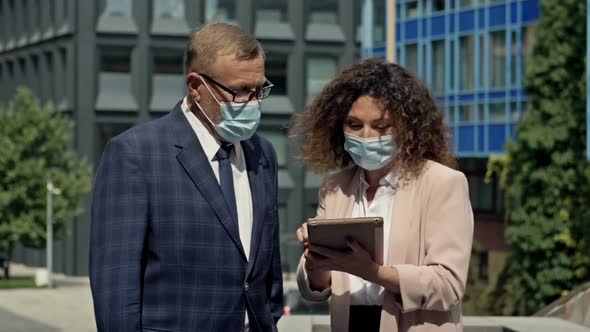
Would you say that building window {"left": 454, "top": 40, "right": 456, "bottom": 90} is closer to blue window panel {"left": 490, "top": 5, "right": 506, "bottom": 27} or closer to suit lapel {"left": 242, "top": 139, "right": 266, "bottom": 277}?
blue window panel {"left": 490, "top": 5, "right": 506, "bottom": 27}

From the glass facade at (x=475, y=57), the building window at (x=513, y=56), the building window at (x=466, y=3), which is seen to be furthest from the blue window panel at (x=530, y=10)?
the building window at (x=466, y=3)

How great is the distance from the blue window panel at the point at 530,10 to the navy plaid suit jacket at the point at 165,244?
37.0 m

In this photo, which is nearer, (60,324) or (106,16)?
(60,324)

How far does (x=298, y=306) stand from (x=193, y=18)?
34.6 m

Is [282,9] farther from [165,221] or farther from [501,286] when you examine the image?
[165,221]

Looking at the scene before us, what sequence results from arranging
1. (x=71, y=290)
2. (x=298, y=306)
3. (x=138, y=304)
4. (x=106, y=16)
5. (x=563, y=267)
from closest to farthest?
(x=138, y=304), (x=298, y=306), (x=563, y=267), (x=71, y=290), (x=106, y=16)

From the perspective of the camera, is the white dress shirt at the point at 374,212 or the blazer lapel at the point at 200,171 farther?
the white dress shirt at the point at 374,212

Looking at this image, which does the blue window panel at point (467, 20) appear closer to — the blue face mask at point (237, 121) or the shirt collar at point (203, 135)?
the shirt collar at point (203, 135)

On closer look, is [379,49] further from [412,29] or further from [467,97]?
[467,97]

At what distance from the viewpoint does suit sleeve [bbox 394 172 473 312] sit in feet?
15.9

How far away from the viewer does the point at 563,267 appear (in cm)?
3216

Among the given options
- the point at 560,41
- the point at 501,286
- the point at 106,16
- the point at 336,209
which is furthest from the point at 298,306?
the point at 106,16

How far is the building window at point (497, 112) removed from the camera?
41.9m

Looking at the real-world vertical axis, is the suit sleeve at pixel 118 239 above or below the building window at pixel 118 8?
below
